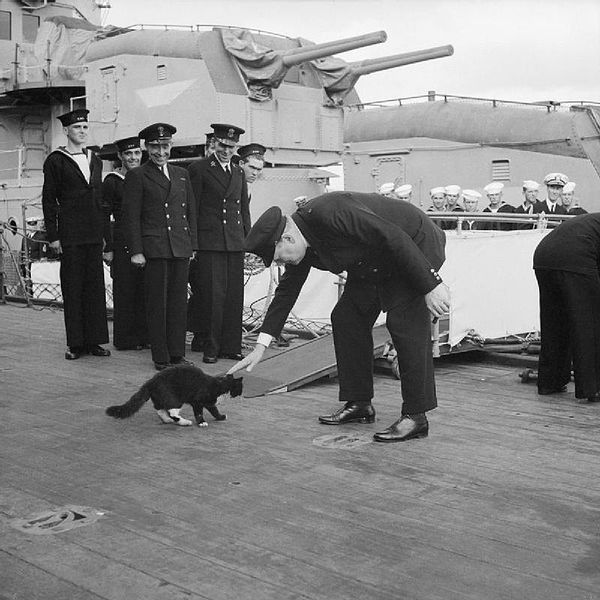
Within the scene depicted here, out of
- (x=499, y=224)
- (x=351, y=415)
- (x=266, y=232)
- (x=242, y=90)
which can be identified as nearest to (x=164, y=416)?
(x=351, y=415)

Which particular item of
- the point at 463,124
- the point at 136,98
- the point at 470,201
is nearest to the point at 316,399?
the point at 470,201

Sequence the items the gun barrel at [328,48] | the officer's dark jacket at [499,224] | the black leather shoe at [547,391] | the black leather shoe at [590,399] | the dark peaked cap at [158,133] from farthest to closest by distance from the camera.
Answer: the gun barrel at [328,48] → the officer's dark jacket at [499,224] → the dark peaked cap at [158,133] → the black leather shoe at [547,391] → the black leather shoe at [590,399]

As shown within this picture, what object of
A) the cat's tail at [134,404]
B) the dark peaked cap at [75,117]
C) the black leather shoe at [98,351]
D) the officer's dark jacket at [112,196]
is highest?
the dark peaked cap at [75,117]

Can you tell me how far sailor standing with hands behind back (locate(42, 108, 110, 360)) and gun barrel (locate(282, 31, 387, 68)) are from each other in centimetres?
817

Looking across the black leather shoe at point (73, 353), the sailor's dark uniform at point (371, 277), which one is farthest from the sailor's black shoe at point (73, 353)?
the sailor's dark uniform at point (371, 277)

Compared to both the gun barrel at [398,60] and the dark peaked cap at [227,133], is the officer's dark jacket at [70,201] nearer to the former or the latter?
the dark peaked cap at [227,133]

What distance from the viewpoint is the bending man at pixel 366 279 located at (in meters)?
4.48

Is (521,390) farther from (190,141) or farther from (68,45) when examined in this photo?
(68,45)

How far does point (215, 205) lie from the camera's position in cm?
746

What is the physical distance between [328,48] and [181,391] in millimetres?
11808

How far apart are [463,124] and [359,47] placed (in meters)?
6.56

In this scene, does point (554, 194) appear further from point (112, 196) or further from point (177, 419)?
point (177, 419)

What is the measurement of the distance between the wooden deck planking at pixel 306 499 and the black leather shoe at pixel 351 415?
0.28 ft

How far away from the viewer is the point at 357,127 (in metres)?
24.0
